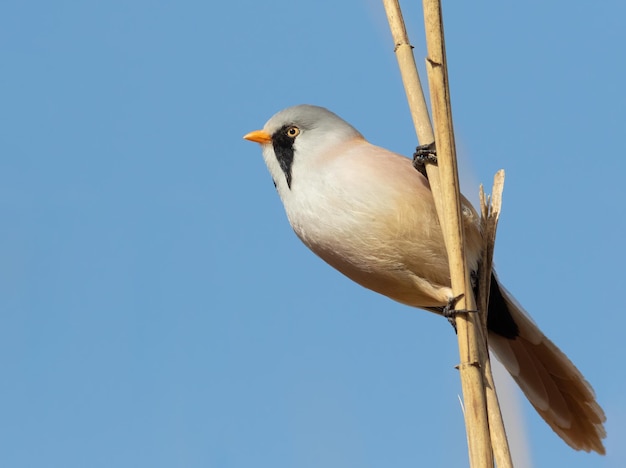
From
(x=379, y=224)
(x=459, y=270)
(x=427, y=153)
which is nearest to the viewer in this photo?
(x=459, y=270)

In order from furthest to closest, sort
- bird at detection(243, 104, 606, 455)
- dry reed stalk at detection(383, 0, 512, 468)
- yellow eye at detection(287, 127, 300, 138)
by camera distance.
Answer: yellow eye at detection(287, 127, 300, 138) < bird at detection(243, 104, 606, 455) < dry reed stalk at detection(383, 0, 512, 468)

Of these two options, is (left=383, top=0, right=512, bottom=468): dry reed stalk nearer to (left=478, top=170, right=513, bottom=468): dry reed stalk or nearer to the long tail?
(left=478, top=170, right=513, bottom=468): dry reed stalk

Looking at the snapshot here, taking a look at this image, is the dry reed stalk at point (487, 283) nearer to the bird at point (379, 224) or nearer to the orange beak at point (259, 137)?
the bird at point (379, 224)

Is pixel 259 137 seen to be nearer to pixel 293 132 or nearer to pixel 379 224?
pixel 293 132

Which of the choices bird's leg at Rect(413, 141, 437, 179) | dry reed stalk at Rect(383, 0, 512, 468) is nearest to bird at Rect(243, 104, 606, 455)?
bird's leg at Rect(413, 141, 437, 179)

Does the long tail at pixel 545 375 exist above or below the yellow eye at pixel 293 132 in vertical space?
below

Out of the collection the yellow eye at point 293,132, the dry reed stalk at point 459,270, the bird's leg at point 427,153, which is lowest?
the dry reed stalk at point 459,270

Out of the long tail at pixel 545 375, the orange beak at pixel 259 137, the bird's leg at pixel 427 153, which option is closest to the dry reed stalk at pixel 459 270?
the bird's leg at pixel 427 153

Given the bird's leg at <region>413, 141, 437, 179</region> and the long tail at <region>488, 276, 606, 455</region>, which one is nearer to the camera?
the bird's leg at <region>413, 141, 437, 179</region>

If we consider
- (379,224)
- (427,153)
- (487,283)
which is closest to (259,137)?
(379,224)
